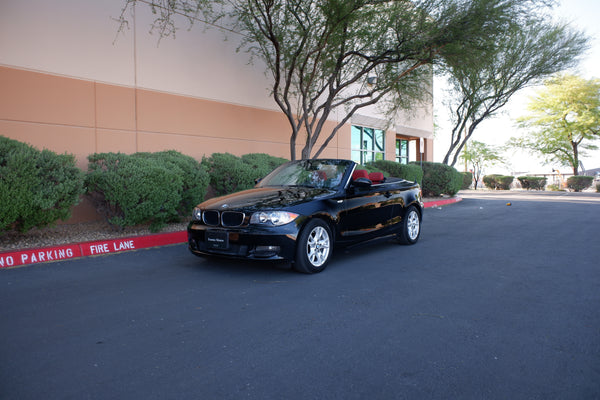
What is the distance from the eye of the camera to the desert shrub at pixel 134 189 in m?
7.61

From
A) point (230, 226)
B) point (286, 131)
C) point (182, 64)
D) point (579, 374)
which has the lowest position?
point (579, 374)

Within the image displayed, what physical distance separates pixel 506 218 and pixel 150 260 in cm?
1020

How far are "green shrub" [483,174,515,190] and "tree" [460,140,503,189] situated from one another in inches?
488

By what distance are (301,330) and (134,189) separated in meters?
5.21

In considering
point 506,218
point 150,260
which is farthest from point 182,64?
point 506,218

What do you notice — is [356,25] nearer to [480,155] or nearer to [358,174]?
[358,174]

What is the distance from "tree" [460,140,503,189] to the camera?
49.0 metres

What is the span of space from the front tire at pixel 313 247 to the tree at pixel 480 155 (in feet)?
154

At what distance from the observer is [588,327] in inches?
144

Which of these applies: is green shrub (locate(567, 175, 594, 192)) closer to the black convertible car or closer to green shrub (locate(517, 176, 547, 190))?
green shrub (locate(517, 176, 547, 190))

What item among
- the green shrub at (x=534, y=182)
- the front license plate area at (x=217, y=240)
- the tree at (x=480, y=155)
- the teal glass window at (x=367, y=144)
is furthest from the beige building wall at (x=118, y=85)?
the tree at (x=480, y=155)

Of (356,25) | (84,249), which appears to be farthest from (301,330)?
(356,25)

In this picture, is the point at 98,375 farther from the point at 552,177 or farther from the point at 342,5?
the point at 552,177

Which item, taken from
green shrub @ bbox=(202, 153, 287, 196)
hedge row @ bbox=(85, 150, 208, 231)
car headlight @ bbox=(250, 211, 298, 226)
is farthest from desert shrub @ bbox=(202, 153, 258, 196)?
car headlight @ bbox=(250, 211, 298, 226)
